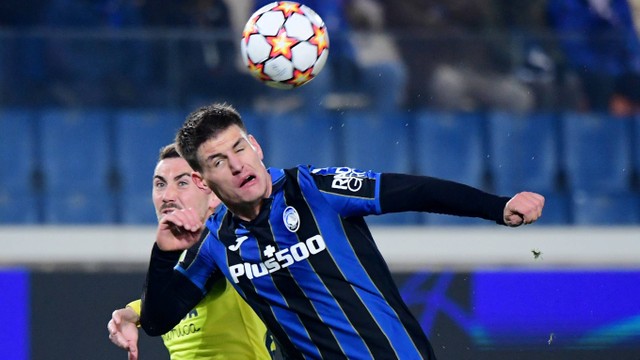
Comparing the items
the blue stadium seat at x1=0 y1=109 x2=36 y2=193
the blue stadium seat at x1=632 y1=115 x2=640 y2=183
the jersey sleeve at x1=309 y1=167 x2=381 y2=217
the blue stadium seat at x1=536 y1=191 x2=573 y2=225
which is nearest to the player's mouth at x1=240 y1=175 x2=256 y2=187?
the jersey sleeve at x1=309 y1=167 x2=381 y2=217

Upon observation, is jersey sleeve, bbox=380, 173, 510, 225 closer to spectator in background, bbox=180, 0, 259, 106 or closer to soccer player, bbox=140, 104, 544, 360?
soccer player, bbox=140, 104, 544, 360

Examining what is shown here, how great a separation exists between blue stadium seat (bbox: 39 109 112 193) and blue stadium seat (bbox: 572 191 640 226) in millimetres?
3341

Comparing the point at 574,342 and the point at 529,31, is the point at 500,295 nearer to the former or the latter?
the point at 574,342

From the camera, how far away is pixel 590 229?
7680 mm

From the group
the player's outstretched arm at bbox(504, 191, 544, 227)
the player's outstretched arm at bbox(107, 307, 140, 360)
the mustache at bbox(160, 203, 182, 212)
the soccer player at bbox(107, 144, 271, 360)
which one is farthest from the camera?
the mustache at bbox(160, 203, 182, 212)

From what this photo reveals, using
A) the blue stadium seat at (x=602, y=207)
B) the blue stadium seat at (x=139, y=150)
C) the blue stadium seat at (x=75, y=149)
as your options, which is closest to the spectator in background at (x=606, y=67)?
→ the blue stadium seat at (x=602, y=207)

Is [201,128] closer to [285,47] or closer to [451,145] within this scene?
[285,47]

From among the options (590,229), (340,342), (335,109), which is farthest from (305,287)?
(590,229)

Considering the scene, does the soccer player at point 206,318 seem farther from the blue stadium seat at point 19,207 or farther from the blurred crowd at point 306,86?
the blue stadium seat at point 19,207

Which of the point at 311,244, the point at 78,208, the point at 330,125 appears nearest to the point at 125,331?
the point at 311,244

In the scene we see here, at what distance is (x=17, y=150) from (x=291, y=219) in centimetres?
428

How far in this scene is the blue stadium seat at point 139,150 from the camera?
7.45 meters

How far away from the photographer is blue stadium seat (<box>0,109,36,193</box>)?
7.41 metres

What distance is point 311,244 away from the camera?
3.67 m
